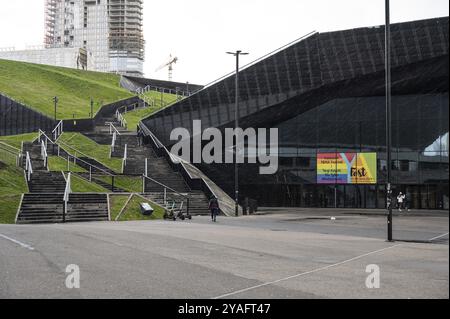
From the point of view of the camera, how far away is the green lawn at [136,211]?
30.0 m

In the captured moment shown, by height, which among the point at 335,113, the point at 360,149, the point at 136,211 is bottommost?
the point at 136,211

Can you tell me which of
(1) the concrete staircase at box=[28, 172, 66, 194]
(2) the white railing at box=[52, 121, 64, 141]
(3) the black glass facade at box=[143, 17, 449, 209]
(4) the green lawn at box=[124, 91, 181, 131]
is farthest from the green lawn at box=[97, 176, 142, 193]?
(2) the white railing at box=[52, 121, 64, 141]

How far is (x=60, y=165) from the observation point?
40.9 meters

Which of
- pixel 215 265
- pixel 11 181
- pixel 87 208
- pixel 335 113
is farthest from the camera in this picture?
pixel 335 113

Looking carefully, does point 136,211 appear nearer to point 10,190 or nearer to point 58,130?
point 10,190

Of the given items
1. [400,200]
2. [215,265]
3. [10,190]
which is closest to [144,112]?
[400,200]

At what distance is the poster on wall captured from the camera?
48.3m

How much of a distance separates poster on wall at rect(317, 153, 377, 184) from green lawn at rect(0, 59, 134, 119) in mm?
37935

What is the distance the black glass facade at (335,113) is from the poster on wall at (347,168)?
0.46 metres

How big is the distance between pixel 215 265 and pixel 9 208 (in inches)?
723

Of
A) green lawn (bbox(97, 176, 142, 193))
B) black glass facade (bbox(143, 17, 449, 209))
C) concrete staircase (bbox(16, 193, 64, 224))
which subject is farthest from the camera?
black glass facade (bbox(143, 17, 449, 209))

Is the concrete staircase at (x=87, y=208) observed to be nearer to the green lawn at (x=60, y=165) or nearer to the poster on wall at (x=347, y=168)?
the green lawn at (x=60, y=165)

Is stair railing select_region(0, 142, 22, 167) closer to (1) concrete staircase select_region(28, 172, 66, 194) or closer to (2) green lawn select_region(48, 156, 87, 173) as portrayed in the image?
(1) concrete staircase select_region(28, 172, 66, 194)

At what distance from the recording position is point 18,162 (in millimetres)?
36562
